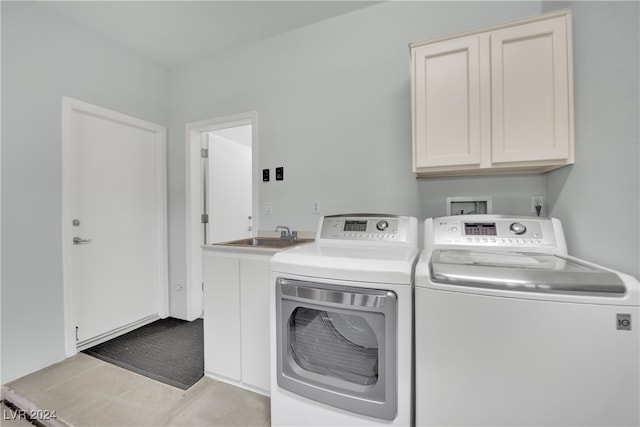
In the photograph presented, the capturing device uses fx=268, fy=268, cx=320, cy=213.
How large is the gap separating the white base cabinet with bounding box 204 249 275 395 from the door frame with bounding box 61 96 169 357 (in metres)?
1.19

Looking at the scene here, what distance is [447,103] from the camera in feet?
4.90

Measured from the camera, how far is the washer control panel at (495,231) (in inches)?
52.0

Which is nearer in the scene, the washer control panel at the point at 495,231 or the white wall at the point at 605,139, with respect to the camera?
the white wall at the point at 605,139

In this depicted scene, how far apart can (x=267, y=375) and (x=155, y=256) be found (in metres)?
1.88

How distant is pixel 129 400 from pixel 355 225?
1.75 metres

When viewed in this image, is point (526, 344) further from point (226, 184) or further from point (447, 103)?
point (226, 184)

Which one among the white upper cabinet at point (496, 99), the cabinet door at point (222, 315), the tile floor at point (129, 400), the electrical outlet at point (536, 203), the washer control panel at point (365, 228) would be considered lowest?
the tile floor at point (129, 400)

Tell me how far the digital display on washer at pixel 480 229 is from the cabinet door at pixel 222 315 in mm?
1373

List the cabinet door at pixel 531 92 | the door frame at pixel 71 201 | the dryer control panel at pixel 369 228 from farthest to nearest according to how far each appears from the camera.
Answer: the door frame at pixel 71 201
the dryer control panel at pixel 369 228
the cabinet door at pixel 531 92

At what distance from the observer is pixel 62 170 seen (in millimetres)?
2049

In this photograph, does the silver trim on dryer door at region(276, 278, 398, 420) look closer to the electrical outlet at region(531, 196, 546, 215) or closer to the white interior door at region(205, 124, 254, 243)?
the electrical outlet at region(531, 196, 546, 215)

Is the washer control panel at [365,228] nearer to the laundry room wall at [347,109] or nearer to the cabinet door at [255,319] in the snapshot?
the laundry room wall at [347,109]

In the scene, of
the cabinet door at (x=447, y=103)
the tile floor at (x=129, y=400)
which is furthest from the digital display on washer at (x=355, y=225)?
the tile floor at (x=129, y=400)

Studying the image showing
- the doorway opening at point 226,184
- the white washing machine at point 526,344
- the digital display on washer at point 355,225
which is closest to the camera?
the white washing machine at point 526,344
